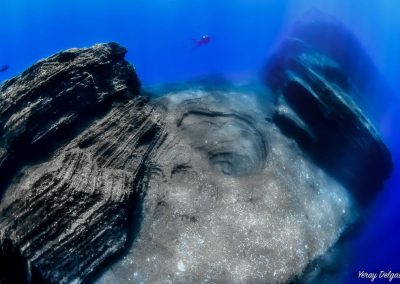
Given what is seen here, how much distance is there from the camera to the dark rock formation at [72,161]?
4.94 meters

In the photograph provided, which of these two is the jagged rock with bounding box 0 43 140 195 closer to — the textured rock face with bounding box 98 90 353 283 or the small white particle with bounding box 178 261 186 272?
the textured rock face with bounding box 98 90 353 283

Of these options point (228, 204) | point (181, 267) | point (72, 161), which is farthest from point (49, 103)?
point (228, 204)

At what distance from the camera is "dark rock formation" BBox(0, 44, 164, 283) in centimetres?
494

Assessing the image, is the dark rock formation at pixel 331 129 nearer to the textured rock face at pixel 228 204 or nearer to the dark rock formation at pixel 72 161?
the textured rock face at pixel 228 204

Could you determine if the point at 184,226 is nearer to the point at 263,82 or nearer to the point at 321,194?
the point at 321,194

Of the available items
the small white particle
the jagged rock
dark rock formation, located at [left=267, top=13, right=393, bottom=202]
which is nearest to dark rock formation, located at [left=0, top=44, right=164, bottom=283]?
the jagged rock

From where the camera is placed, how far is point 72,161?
5676 millimetres

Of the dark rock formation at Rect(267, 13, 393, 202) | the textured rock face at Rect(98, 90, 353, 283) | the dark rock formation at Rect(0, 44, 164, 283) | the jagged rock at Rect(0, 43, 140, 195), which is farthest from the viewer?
the dark rock formation at Rect(267, 13, 393, 202)

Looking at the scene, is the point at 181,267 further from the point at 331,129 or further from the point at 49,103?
the point at 331,129

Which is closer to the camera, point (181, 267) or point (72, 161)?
point (181, 267)

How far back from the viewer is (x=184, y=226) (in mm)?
6145

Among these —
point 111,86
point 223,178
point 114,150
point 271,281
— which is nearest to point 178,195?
point 223,178

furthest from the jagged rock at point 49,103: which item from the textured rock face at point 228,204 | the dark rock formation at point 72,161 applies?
the textured rock face at point 228,204

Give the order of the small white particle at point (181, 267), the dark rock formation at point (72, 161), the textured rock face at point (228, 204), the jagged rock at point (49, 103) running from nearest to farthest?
the dark rock formation at point (72, 161) < the small white particle at point (181, 267) < the textured rock face at point (228, 204) < the jagged rock at point (49, 103)
